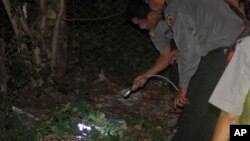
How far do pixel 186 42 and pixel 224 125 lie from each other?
1.73 meters

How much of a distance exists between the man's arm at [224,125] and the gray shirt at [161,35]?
2262 mm

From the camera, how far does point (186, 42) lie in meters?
4.27

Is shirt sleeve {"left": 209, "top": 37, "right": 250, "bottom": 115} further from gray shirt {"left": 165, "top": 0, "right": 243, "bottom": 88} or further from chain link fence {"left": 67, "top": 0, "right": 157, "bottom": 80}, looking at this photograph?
chain link fence {"left": 67, "top": 0, "right": 157, "bottom": 80}

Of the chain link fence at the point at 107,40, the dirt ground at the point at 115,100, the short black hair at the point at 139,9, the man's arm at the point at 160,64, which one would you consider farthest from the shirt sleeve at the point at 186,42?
the chain link fence at the point at 107,40

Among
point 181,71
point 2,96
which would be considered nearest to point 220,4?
point 181,71

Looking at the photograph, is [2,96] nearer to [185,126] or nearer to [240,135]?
[185,126]

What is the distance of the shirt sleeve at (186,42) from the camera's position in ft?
14.0

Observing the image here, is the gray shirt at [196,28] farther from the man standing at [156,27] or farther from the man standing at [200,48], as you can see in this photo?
the man standing at [156,27]

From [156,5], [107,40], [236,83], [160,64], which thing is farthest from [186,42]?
[107,40]

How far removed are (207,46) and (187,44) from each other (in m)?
0.29

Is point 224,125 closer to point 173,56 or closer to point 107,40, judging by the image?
point 173,56

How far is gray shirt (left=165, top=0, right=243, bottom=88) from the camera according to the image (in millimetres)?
4273

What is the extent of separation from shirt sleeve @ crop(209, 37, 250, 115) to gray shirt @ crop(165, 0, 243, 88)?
5.33 ft

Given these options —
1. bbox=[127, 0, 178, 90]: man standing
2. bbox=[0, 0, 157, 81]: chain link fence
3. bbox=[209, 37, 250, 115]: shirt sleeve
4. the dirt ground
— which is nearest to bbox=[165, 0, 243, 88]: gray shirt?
bbox=[127, 0, 178, 90]: man standing
